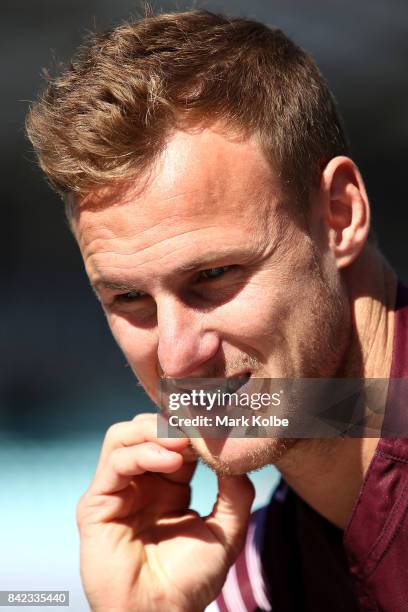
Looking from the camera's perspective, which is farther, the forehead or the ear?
the ear

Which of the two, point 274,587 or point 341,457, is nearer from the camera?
point 341,457

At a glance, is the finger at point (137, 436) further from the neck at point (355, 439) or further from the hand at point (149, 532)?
the neck at point (355, 439)

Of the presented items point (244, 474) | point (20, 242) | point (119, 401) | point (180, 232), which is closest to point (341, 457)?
point (244, 474)

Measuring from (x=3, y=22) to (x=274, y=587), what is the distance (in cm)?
384

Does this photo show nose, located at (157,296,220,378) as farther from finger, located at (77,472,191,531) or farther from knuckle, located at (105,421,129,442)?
finger, located at (77,472,191,531)

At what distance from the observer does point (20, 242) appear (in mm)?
4863

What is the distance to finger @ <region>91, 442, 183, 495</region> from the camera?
56.0 inches

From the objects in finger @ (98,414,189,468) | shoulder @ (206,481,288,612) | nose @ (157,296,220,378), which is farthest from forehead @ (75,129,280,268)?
shoulder @ (206,481,288,612)

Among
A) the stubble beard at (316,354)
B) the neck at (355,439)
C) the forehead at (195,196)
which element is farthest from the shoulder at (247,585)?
the forehead at (195,196)

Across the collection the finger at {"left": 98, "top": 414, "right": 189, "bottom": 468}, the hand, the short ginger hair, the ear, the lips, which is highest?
the short ginger hair

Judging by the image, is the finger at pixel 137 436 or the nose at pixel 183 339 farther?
the finger at pixel 137 436

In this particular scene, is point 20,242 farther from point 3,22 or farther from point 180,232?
point 180,232

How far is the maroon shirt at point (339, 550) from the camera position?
4.40 ft

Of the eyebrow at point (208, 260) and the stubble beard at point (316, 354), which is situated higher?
the eyebrow at point (208, 260)
